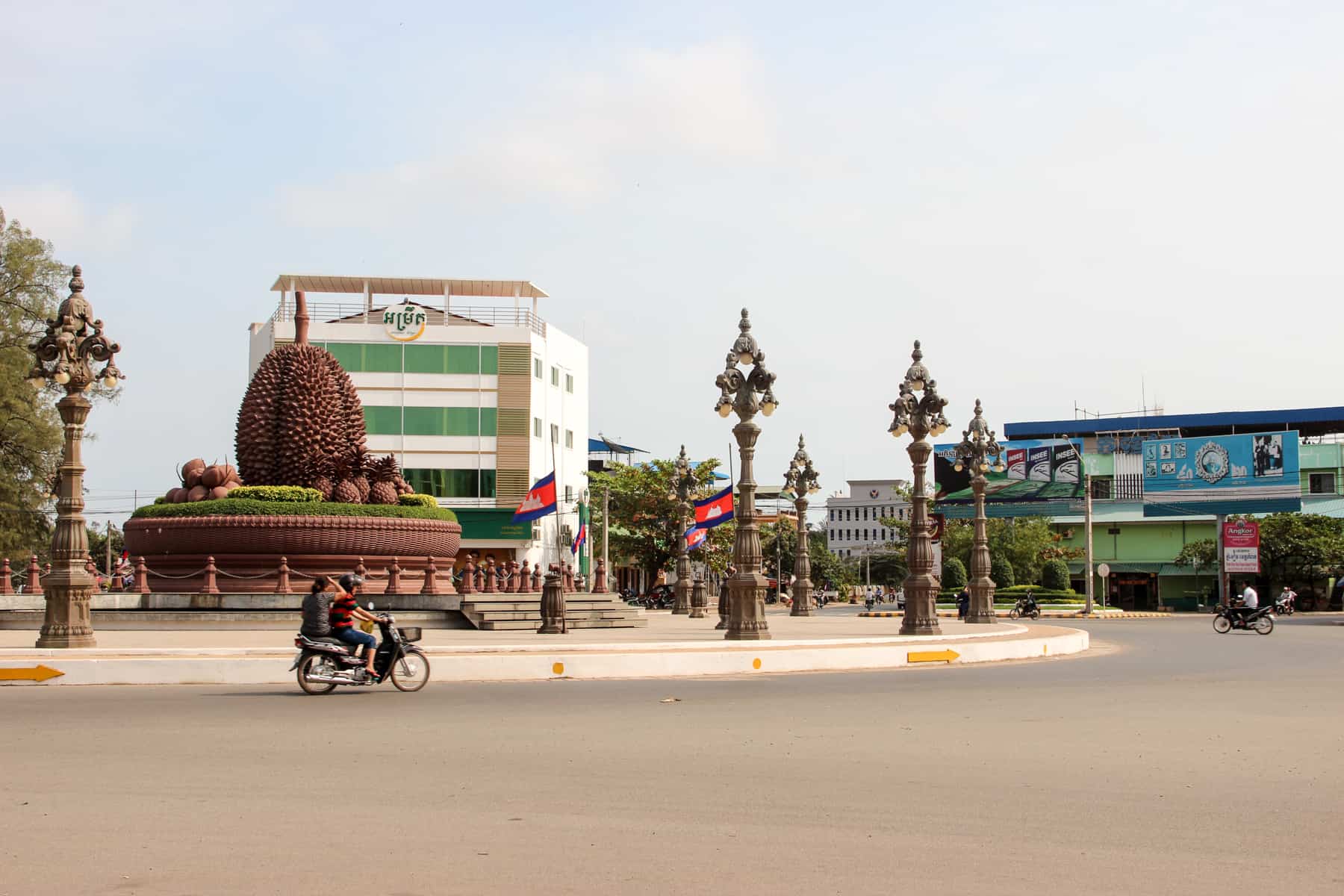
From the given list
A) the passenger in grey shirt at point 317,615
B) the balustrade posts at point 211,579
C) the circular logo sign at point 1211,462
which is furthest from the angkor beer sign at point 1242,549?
the passenger in grey shirt at point 317,615

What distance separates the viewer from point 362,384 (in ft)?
232

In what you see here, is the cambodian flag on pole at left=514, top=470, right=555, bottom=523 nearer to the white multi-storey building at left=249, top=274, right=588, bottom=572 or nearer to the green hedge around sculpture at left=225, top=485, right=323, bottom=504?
the green hedge around sculpture at left=225, top=485, right=323, bottom=504

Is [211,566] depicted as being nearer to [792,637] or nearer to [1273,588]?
[792,637]

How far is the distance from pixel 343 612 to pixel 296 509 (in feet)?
45.6

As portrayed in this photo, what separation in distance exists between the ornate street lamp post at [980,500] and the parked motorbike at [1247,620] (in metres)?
7.14

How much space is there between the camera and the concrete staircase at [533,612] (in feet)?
90.4

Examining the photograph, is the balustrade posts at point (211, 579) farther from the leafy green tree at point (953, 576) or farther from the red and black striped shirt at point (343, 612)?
the leafy green tree at point (953, 576)

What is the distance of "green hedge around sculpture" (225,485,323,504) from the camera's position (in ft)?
96.6

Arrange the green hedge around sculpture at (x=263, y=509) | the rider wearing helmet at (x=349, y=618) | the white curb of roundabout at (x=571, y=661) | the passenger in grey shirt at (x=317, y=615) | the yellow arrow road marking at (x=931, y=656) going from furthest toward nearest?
1. the green hedge around sculpture at (x=263, y=509)
2. the yellow arrow road marking at (x=931, y=656)
3. the white curb of roundabout at (x=571, y=661)
4. the rider wearing helmet at (x=349, y=618)
5. the passenger in grey shirt at (x=317, y=615)

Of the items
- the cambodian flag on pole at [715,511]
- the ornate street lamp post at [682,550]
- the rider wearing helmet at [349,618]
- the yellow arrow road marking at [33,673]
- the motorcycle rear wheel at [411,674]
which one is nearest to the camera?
the rider wearing helmet at [349,618]

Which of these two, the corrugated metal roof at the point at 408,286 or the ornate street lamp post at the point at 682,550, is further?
the corrugated metal roof at the point at 408,286

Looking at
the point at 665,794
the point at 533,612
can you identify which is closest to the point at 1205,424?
the point at 533,612

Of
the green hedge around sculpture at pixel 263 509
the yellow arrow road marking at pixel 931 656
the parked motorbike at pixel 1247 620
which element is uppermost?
the green hedge around sculpture at pixel 263 509

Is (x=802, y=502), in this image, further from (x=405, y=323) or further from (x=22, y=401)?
(x=405, y=323)
